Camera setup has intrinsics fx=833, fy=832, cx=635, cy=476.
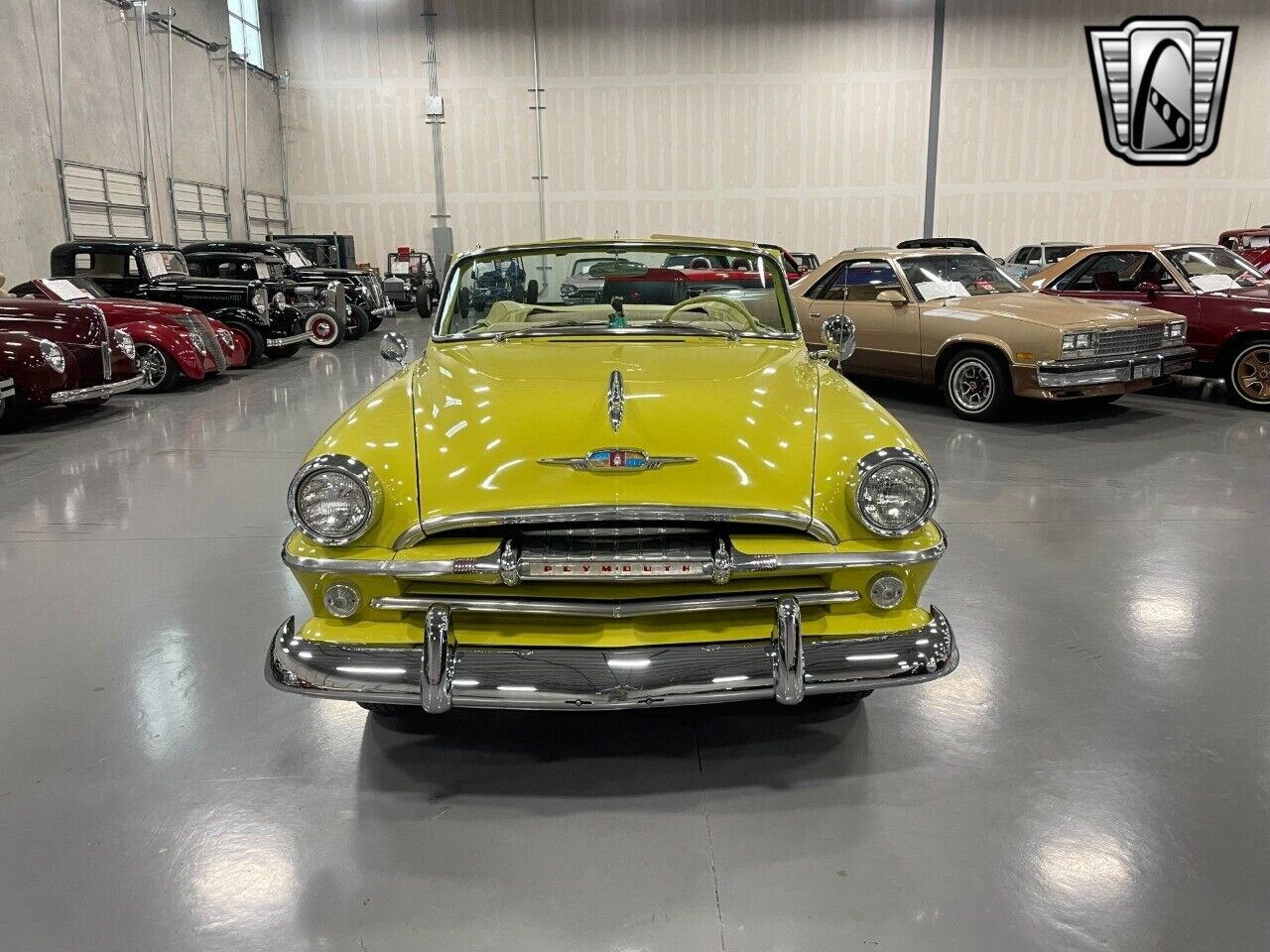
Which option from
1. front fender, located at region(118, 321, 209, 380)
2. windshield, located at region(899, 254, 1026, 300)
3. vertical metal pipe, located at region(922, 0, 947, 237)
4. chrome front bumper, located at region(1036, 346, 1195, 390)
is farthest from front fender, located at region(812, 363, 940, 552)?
vertical metal pipe, located at region(922, 0, 947, 237)

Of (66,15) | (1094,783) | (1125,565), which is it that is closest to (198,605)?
(1094,783)

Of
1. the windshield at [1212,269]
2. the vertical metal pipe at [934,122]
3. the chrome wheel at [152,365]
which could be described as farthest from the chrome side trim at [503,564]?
the vertical metal pipe at [934,122]

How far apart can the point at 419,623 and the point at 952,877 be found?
1.42m

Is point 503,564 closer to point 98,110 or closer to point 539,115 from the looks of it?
point 98,110

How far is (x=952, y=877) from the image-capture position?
1927mm

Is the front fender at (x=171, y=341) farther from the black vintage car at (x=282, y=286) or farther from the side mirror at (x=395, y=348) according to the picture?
the side mirror at (x=395, y=348)

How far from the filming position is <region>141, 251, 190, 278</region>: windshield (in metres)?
10.1

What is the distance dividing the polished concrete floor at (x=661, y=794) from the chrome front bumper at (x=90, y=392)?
3.81 meters

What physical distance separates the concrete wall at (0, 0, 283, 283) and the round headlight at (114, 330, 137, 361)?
17.4 feet

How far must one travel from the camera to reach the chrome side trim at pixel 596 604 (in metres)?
2.06

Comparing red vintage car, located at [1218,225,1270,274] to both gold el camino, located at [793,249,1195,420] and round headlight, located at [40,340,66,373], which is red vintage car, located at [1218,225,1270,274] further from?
round headlight, located at [40,340,66,373]

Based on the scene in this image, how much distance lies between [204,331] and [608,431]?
8269mm

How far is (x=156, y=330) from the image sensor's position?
852 cm

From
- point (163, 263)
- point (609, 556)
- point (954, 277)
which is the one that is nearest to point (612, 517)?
point (609, 556)
